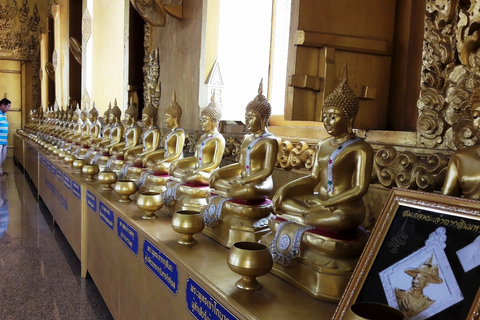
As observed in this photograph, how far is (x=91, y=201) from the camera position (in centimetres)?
266

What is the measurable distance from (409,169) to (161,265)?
0.89 metres

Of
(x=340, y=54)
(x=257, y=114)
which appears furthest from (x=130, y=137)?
(x=340, y=54)

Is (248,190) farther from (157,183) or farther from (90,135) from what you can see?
(90,135)

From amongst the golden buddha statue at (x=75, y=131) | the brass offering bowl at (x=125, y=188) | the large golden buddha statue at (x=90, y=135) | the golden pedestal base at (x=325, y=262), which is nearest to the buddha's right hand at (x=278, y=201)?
the golden pedestal base at (x=325, y=262)

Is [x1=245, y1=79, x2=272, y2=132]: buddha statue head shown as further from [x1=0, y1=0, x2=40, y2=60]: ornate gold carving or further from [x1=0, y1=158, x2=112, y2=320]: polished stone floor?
[x1=0, y1=0, x2=40, y2=60]: ornate gold carving

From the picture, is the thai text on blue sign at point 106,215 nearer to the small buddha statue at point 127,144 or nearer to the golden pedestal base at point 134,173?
the golden pedestal base at point 134,173

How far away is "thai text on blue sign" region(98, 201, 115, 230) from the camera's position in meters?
2.18

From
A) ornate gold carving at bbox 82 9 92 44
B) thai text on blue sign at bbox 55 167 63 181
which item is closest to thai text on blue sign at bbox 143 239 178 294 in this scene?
thai text on blue sign at bbox 55 167 63 181

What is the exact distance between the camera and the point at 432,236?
0.84 meters

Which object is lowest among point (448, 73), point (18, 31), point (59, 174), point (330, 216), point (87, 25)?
point (59, 174)

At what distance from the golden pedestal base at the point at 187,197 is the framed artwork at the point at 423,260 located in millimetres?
1023

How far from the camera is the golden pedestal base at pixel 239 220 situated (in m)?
1.52

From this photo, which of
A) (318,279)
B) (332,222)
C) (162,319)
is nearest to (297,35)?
(332,222)

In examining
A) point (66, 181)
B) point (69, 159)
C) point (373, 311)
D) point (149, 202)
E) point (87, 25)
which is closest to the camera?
point (373, 311)
